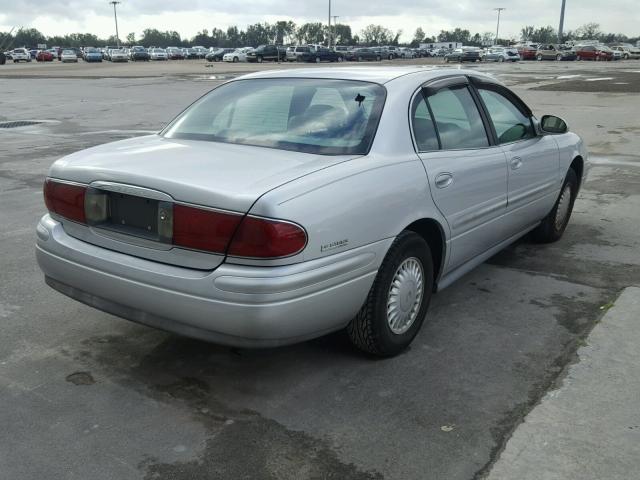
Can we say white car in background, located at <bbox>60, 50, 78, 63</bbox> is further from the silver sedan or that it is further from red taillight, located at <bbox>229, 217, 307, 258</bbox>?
red taillight, located at <bbox>229, 217, 307, 258</bbox>

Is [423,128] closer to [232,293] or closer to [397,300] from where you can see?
[397,300]

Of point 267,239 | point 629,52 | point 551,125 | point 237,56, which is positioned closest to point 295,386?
point 267,239

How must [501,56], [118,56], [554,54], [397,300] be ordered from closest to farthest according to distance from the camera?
[397,300], [501,56], [554,54], [118,56]

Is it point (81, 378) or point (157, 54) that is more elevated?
point (157, 54)

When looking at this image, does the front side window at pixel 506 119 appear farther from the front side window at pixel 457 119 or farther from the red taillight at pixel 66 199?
the red taillight at pixel 66 199

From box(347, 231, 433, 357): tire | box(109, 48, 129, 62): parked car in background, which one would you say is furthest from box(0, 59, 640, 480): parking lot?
box(109, 48, 129, 62): parked car in background

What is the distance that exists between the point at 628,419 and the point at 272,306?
1.72 m

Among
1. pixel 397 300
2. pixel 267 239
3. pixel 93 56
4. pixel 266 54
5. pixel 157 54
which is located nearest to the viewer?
pixel 267 239

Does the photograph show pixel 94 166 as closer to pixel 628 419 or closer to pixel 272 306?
pixel 272 306

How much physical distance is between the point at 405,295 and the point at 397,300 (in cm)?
8

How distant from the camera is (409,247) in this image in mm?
3514

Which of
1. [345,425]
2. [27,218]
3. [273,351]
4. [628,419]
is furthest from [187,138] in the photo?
[27,218]

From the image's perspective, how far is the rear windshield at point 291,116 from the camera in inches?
139

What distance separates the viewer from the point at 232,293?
9.32 feet
